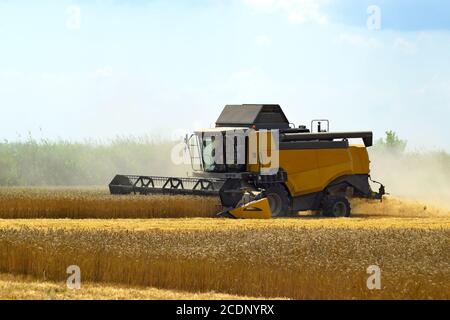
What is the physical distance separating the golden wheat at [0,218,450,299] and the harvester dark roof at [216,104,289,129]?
6770mm

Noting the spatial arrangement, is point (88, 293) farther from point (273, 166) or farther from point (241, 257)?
point (273, 166)

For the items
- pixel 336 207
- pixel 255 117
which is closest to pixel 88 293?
pixel 255 117

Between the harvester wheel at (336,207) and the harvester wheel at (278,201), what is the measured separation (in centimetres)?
110

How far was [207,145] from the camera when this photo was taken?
27.6 m

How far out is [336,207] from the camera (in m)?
27.9

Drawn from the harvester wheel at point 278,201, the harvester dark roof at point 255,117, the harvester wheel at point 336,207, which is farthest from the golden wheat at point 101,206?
the harvester wheel at point 336,207

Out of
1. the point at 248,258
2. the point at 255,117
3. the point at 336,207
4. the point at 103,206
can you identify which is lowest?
the point at 248,258

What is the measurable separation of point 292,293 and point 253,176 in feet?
40.2

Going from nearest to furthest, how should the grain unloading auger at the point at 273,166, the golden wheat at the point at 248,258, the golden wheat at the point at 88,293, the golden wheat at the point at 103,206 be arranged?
the golden wheat at the point at 88,293, the golden wheat at the point at 248,258, the golden wheat at the point at 103,206, the grain unloading auger at the point at 273,166

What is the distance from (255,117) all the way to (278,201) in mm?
2258

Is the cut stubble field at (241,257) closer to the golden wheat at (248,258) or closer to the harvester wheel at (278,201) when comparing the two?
the golden wheat at (248,258)

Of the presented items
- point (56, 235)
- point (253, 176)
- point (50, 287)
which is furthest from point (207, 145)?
point (50, 287)

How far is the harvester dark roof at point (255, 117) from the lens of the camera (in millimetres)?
27703
